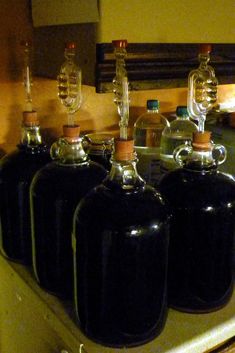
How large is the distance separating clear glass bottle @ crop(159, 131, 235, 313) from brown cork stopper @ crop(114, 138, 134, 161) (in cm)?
14

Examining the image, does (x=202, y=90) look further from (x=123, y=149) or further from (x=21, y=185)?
(x=21, y=185)

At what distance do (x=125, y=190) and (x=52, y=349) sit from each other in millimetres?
398

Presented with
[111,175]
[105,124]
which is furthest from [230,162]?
[111,175]

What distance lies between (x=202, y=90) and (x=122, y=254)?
13.1 inches

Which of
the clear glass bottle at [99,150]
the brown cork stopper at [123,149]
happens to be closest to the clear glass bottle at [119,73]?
the brown cork stopper at [123,149]

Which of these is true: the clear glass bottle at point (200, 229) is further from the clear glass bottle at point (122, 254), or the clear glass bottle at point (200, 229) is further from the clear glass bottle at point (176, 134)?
the clear glass bottle at point (176, 134)

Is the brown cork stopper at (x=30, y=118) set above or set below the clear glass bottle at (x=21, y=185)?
above

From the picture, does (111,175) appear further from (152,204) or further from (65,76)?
(65,76)

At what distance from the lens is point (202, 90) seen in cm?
76

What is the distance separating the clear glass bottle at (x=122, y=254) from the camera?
2.18ft

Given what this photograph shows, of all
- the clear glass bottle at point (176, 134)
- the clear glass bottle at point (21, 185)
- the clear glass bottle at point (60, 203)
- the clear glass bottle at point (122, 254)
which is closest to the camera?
the clear glass bottle at point (122, 254)

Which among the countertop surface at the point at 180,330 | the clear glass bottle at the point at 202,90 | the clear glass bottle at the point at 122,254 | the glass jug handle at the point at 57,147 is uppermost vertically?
the clear glass bottle at the point at 202,90

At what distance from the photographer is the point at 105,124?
1276 millimetres

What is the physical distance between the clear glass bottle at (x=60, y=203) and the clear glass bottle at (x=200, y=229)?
0.16 metres
